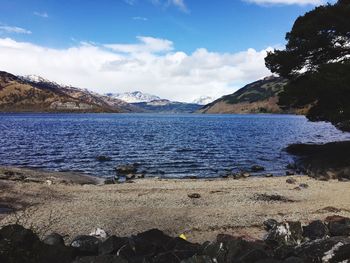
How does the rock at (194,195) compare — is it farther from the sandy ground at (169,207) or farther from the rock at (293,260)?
the rock at (293,260)

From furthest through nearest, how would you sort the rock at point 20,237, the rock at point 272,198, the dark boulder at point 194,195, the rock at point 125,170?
the rock at point 125,170 → the dark boulder at point 194,195 → the rock at point 272,198 → the rock at point 20,237

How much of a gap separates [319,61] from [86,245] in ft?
132

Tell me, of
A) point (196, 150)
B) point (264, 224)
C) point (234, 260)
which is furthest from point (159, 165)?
point (234, 260)

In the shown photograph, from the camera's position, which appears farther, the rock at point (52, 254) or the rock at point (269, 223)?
the rock at point (269, 223)

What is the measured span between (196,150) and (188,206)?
41446mm

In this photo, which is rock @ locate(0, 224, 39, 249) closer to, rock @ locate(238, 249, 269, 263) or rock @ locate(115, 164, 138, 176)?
rock @ locate(238, 249, 269, 263)

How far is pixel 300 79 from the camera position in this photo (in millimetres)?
44781

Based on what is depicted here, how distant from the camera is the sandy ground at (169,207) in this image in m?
16.6

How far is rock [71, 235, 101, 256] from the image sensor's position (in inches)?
463

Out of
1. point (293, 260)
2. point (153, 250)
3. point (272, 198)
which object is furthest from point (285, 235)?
point (272, 198)

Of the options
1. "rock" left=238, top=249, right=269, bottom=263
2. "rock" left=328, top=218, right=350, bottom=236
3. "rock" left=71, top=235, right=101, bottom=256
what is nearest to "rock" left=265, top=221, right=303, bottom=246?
"rock" left=328, top=218, right=350, bottom=236

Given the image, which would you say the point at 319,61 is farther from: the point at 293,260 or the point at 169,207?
the point at 293,260

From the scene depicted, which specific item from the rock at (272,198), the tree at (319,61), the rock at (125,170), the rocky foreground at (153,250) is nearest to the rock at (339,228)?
the rocky foreground at (153,250)

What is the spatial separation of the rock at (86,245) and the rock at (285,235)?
6.45m
